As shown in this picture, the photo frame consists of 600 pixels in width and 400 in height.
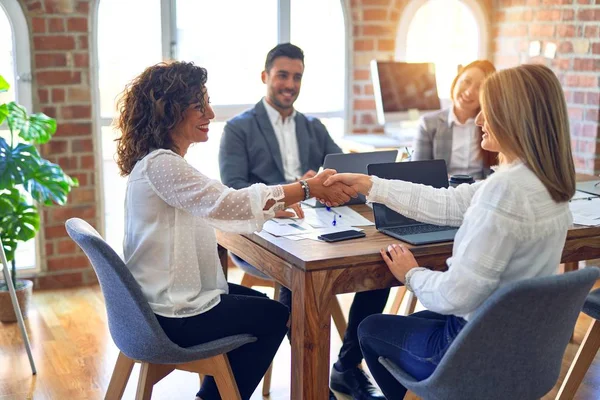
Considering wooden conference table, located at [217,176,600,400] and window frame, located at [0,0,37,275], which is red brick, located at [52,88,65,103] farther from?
wooden conference table, located at [217,176,600,400]

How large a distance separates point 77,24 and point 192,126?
1.99 metres

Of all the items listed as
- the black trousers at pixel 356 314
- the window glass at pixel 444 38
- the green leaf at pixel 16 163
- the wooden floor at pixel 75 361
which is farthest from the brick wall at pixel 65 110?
the window glass at pixel 444 38

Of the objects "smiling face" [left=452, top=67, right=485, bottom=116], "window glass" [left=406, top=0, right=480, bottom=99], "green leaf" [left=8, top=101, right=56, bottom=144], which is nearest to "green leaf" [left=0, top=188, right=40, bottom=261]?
"green leaf" [left=8, top=101, right=56, bottom=144]

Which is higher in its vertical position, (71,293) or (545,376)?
(545,376)

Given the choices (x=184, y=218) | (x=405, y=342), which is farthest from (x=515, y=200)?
(x=184, y=218)

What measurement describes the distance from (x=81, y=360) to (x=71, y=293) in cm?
94

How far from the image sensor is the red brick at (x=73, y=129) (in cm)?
406

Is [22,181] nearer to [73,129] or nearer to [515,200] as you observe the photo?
[73,129]

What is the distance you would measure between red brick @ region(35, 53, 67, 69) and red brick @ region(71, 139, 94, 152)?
399 millimetres

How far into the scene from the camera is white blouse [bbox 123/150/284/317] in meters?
2.16

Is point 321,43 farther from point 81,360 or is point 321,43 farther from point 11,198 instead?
point 81,360

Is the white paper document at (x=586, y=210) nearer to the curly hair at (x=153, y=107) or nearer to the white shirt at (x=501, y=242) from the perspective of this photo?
the white shirt at (x=501, y=242)

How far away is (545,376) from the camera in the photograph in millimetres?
1916

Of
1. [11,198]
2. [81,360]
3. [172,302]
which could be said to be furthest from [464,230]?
[11,198]
